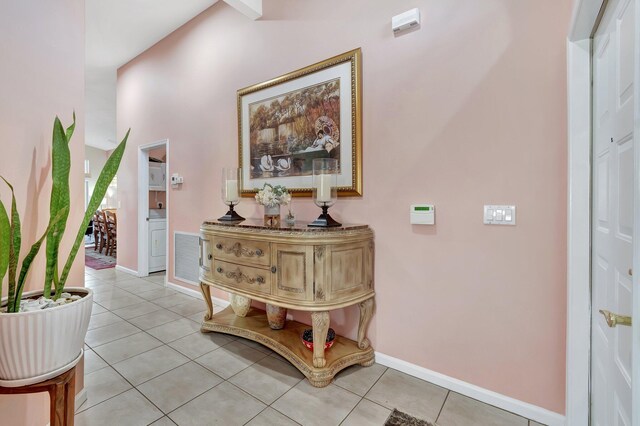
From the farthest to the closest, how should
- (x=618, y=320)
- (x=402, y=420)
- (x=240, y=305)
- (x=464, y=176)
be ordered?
1. (x=240, y=305)
2. (x=464, y=176)
3. (x=402, y=420)
4. (x=618, y=320)

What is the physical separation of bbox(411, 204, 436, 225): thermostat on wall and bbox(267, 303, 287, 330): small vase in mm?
1290

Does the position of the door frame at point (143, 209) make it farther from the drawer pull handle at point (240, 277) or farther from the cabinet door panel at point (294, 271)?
the cabinet door panel at point (294, 271)

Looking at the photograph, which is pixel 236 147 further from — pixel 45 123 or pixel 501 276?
pixel 501 276

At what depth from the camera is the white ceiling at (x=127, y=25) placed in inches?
128

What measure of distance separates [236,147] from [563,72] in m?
2.71

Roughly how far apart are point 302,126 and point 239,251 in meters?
1.20

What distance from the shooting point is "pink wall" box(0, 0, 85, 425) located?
4.22ft

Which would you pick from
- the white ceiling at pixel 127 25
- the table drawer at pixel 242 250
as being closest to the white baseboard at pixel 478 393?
the table drawer at pixel 242 250

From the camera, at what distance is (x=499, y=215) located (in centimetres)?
169

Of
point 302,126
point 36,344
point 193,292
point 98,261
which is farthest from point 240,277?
point 98,261

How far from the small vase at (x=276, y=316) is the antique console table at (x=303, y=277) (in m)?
0.05

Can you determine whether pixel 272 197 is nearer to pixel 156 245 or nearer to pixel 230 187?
pixel 230 187

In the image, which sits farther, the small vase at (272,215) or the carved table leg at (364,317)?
the small vase at (272,215)

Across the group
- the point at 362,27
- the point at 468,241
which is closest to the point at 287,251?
the point at 468,241
